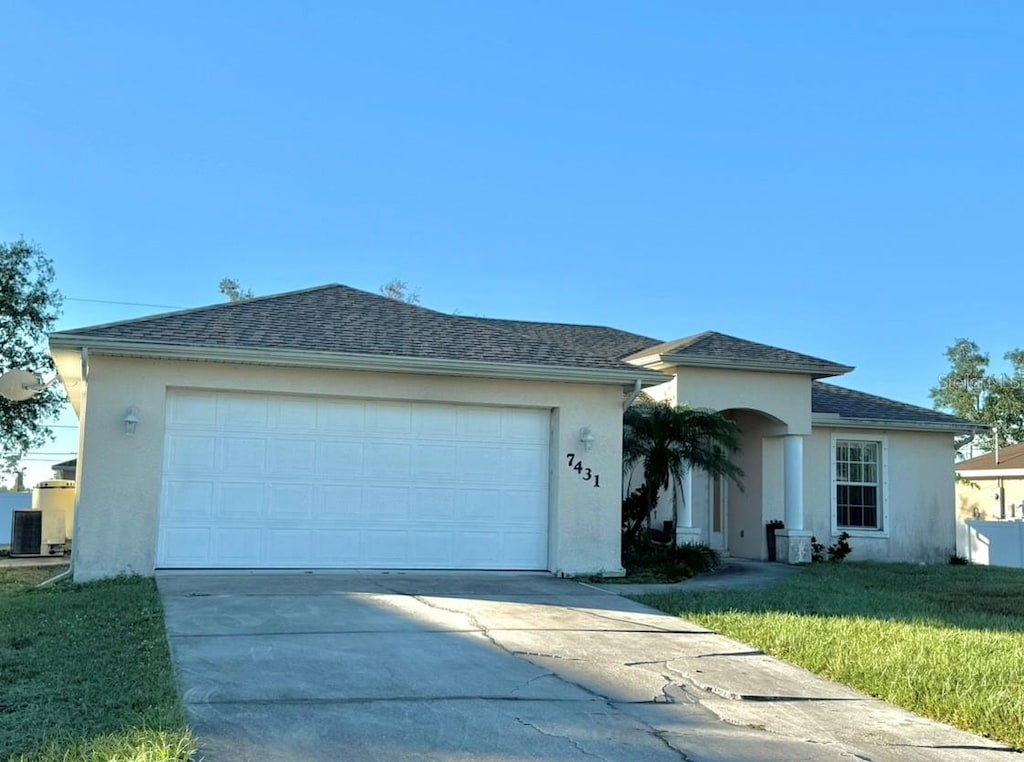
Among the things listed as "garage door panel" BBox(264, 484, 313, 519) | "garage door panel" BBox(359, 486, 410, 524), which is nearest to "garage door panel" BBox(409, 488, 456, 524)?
"garage door panel" BBox(359, 486, 410, 524)

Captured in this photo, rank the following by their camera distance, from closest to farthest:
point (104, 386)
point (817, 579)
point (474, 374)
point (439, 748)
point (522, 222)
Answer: point (439, 748) < point (104, 386) < point (474, 374) < point (817, 579) < point (522, 222)

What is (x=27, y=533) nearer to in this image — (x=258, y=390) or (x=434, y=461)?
(x=258, y=390)

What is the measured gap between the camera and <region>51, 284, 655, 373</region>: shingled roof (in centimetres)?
1209

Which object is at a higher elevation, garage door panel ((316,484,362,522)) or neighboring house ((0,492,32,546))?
garage door panel ((316,484,362,522))

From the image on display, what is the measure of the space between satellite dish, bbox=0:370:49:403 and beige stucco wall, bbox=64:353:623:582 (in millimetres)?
2906

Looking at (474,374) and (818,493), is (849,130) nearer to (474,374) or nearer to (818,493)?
(818,493)

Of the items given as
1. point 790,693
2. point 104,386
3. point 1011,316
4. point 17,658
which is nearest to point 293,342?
point 104,386

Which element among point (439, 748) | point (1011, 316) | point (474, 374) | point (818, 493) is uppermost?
point (1011, 316)

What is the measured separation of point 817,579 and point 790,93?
1062cm

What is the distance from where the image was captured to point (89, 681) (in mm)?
6312

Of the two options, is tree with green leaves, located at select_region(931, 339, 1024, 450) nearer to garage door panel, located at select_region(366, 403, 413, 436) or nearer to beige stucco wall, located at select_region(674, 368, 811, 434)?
beige stucco wall, located at select_region(674, 368, 811, 434)

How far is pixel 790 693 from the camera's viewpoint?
6875 millimetres

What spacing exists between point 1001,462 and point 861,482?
49.6 ft

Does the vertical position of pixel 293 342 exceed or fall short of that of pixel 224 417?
it exceeds it
